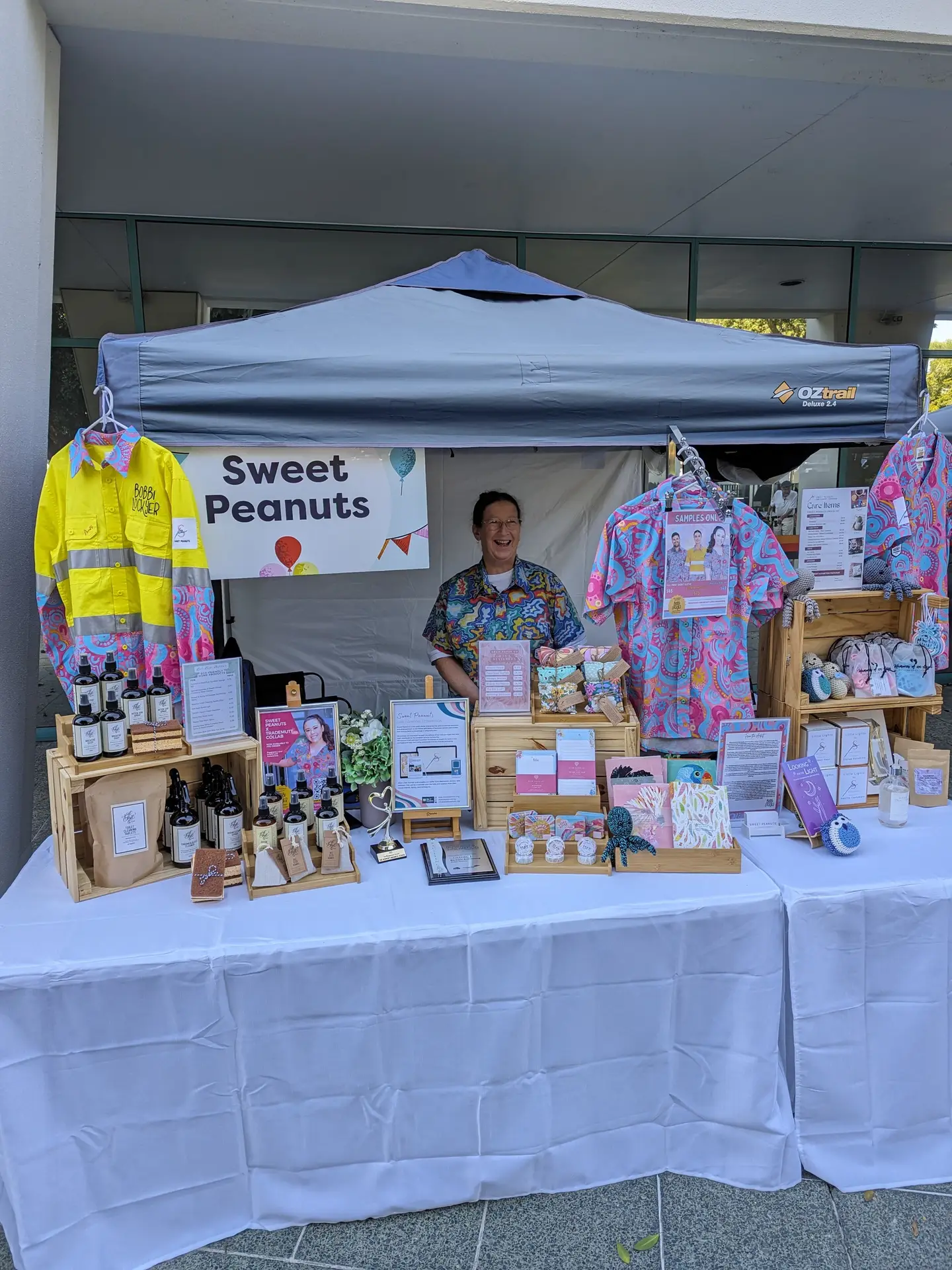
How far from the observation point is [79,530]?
209 cm

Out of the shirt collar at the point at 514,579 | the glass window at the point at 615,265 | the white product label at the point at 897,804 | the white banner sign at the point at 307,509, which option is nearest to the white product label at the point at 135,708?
the white banner sign at the point at 307,509

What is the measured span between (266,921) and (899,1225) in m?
1.61

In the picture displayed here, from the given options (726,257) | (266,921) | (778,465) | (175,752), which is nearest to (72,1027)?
(266,921)

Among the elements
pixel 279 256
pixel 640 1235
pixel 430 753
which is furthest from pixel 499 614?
pixel 279 256

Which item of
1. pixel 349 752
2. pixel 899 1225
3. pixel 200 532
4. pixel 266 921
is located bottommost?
pixel 899 1225

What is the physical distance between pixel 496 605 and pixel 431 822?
1114 mm

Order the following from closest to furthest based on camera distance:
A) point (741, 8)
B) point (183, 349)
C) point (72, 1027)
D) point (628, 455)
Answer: point (72, 1027)
point (183, 349)
point (741, 8)
point (628, 455)

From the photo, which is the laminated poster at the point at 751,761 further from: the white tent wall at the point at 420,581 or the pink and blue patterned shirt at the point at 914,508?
the white tent wall at the point at 420,581

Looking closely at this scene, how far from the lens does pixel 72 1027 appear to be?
1.59 metres

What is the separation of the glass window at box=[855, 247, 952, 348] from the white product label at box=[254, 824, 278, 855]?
5.71 metres

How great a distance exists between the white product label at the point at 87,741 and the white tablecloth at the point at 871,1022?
170cm

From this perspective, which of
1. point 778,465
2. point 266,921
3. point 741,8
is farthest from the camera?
point 778,465

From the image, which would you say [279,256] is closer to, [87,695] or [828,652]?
[87,695]

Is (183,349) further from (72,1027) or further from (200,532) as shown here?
(72,1027)
